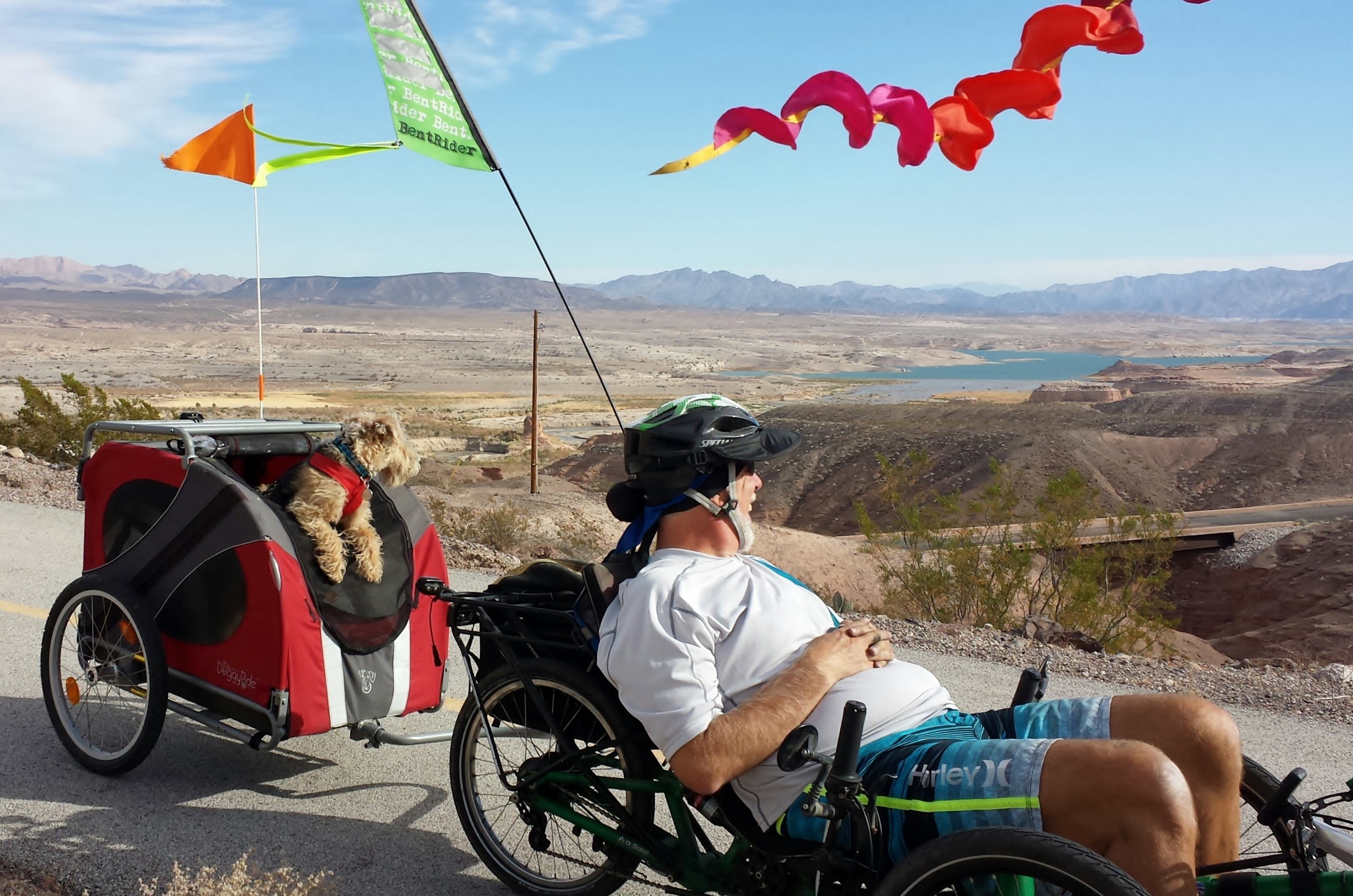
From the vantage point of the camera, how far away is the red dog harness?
14.4 ft

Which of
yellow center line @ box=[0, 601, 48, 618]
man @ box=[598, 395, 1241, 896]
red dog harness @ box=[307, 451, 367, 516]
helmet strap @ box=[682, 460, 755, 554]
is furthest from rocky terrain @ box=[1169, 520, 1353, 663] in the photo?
yellow center line @ box=[0, 601, 48, 618]

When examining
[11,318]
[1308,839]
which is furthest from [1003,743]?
[11,318]

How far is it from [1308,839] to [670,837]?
5.54ft

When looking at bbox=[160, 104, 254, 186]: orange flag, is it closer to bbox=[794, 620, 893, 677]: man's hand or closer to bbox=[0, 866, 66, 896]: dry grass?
bbox=[0, 866, 66, 896]: dry grass

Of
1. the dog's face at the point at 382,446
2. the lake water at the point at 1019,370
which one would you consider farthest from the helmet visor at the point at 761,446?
the lake water at the point at 1019,370

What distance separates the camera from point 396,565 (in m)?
4.61

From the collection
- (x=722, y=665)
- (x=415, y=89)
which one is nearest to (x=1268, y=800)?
(x=722, y=665)

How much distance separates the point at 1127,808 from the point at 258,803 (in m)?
3.29

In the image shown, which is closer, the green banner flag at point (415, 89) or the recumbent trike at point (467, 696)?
the recumbent trike at point (467, 696)

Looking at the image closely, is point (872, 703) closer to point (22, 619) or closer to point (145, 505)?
point (145, 505)

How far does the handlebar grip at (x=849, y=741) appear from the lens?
249 cm

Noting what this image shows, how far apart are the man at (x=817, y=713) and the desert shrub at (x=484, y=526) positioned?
850cm

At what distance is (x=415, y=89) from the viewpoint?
6.10m

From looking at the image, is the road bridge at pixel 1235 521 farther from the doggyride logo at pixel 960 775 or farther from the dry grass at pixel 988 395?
the dry grass at pixel 988 395
